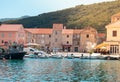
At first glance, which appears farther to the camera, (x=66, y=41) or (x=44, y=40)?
(x=44, y=40)

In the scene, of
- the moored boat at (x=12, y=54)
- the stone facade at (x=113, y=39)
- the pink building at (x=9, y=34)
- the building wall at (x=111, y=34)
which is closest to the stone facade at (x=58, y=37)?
the pink building at (x=9, y=34)

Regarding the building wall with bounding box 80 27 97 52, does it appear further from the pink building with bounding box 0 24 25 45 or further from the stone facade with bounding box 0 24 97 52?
the pink building with bounding box 0 24 25 45

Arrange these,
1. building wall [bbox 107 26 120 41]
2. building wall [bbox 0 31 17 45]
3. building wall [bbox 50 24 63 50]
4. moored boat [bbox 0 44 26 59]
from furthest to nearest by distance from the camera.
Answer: building wall [bbox 50 24 63 50] < building wall [bbox 0 31 17 45] < building wall [bbox 107 26 120 41] < moored boat [bbox 0 44 26 59]

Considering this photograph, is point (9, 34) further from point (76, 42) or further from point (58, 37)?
point (76, 42)

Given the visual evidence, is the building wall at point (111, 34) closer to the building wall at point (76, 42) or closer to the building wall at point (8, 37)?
the building wall at point (76, 42)

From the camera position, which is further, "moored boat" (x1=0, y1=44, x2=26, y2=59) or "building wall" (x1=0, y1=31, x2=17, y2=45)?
"building wall" (x1=0, y1=31, x2=17, y2=45)

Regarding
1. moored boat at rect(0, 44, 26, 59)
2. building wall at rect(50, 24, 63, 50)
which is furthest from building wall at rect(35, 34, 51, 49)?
moored boat at rect(0, 44, 26, 59)

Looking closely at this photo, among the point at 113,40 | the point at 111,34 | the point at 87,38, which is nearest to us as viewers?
the point at 113,40

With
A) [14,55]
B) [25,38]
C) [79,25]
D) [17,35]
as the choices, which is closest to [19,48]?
[14,55]

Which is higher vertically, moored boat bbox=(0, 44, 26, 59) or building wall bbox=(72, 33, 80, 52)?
building wall bbox=(72, 33, 80, 52)

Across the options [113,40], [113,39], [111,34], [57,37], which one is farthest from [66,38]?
[113,40]

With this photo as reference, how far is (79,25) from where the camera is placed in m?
180

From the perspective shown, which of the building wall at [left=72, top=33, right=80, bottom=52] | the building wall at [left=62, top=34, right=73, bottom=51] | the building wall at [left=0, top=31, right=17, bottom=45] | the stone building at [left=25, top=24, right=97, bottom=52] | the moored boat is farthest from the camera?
the building wall at [left=62, top=34, right=73, bottom=51]

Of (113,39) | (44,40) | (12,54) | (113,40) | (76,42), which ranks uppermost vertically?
(44,40)
